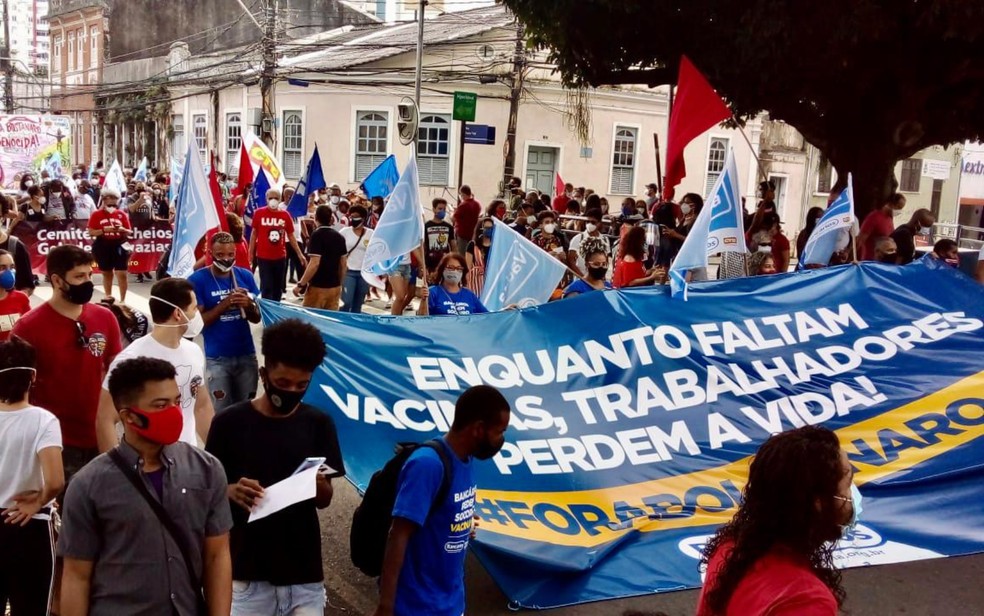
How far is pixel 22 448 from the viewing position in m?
3.61

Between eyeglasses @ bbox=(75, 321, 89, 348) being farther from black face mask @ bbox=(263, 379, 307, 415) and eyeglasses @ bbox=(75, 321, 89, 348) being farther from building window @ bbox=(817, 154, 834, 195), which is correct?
building window @ bbox=(817, 154, 834, 195)

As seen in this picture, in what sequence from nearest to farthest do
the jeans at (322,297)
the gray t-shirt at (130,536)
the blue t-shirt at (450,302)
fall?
1. the gray t-shirt at (130,536)
2. the blue t-shirt at (450,302)
3. the jeans at (322,297)

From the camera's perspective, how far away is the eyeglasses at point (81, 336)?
182 inches

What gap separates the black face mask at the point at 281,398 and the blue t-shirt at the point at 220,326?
10.2 ft

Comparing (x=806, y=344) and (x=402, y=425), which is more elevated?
(x=806, y=344)

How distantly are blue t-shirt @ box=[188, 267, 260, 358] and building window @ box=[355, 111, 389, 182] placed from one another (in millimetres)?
24855

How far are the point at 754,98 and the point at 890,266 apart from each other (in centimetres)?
524

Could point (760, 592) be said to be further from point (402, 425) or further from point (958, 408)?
point (958, 408)

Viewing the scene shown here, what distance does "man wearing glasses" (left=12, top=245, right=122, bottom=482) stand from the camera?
4.54 metres

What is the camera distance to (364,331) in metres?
5.88

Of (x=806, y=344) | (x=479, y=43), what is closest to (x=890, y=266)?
(x=806, y=344)

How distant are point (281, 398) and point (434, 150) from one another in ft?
91.0

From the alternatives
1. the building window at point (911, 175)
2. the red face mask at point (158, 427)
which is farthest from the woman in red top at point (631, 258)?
the building window at point (911, 175)

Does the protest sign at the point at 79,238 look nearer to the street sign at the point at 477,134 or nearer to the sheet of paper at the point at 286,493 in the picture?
the street sign at the point at 477,134
